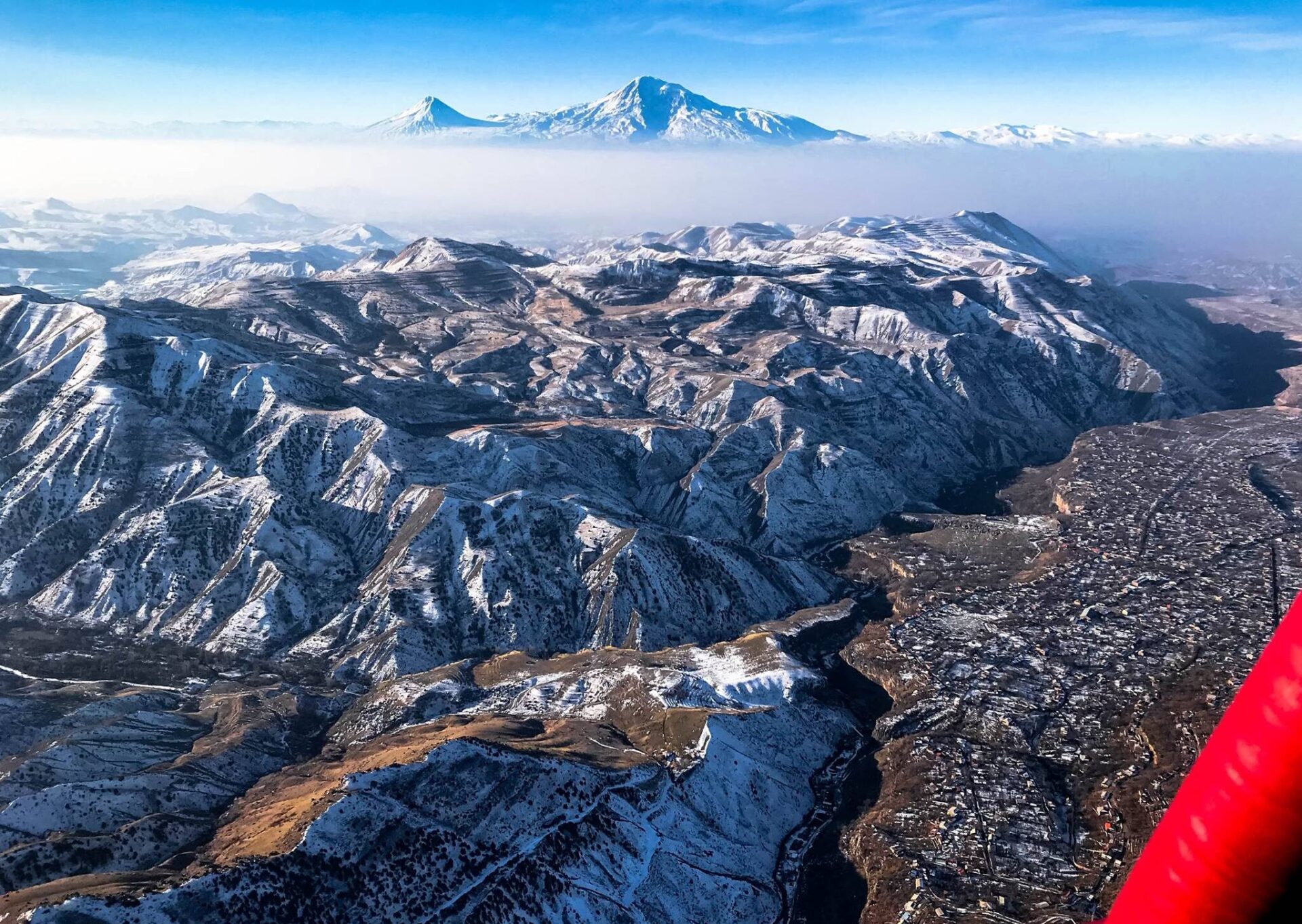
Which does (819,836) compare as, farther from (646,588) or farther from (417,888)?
(646,588)

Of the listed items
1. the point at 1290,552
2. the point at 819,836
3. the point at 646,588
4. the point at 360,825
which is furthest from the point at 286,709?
the point at 1290,552

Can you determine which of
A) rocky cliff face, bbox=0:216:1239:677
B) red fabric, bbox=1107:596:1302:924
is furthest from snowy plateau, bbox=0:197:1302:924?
red fabric, bbox=1107:596:1302:924

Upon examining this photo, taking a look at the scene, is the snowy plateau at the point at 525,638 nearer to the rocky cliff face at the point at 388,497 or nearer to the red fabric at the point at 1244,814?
the rocky cliff face at the point at 388,497

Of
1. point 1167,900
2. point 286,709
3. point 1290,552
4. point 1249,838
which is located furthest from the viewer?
point 1290,552

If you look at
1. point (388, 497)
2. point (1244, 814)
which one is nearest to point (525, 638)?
point (388, 497)

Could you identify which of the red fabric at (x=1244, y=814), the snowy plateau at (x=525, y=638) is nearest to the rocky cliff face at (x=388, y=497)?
the snowy plateau at (x=525, y=638)
